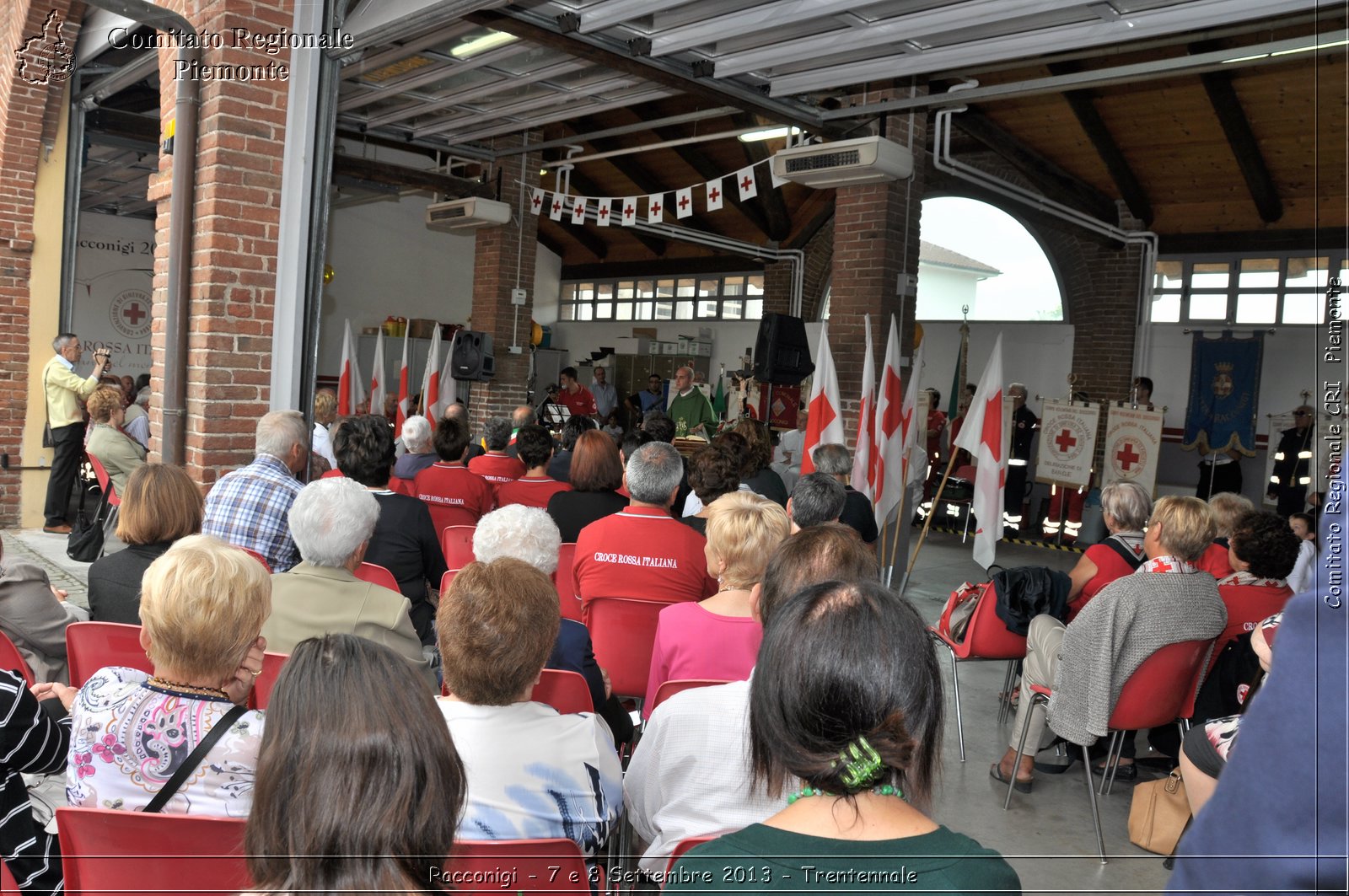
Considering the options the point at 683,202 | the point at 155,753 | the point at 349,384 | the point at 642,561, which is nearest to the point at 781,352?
the point at 683,202

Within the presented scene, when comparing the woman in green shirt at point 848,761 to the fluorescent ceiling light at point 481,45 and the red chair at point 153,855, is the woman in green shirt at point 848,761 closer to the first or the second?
the red chair at point 153,855

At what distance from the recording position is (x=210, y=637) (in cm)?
171

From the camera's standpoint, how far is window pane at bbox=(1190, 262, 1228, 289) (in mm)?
11312

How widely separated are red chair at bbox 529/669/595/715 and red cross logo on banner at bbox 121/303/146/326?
50.0 ft

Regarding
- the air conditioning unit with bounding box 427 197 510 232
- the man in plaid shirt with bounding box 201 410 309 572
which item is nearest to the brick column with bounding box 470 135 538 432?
the air conditioning unit with bounding box 427 197 510 232

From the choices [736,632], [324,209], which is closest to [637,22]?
[324,209]

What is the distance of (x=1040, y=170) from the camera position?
35.0 ft

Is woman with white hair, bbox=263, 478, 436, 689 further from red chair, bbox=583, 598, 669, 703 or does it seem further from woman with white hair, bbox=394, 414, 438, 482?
woman with white hair, bbox=394, 414, 438, 482

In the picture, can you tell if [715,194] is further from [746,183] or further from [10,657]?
[10,657]

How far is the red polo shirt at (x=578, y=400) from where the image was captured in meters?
12.8

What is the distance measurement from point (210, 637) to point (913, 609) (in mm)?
1237

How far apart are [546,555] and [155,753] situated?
1287mm

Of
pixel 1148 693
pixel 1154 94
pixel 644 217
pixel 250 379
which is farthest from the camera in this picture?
pixel 644 217

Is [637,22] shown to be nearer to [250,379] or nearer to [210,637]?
[250,379]
